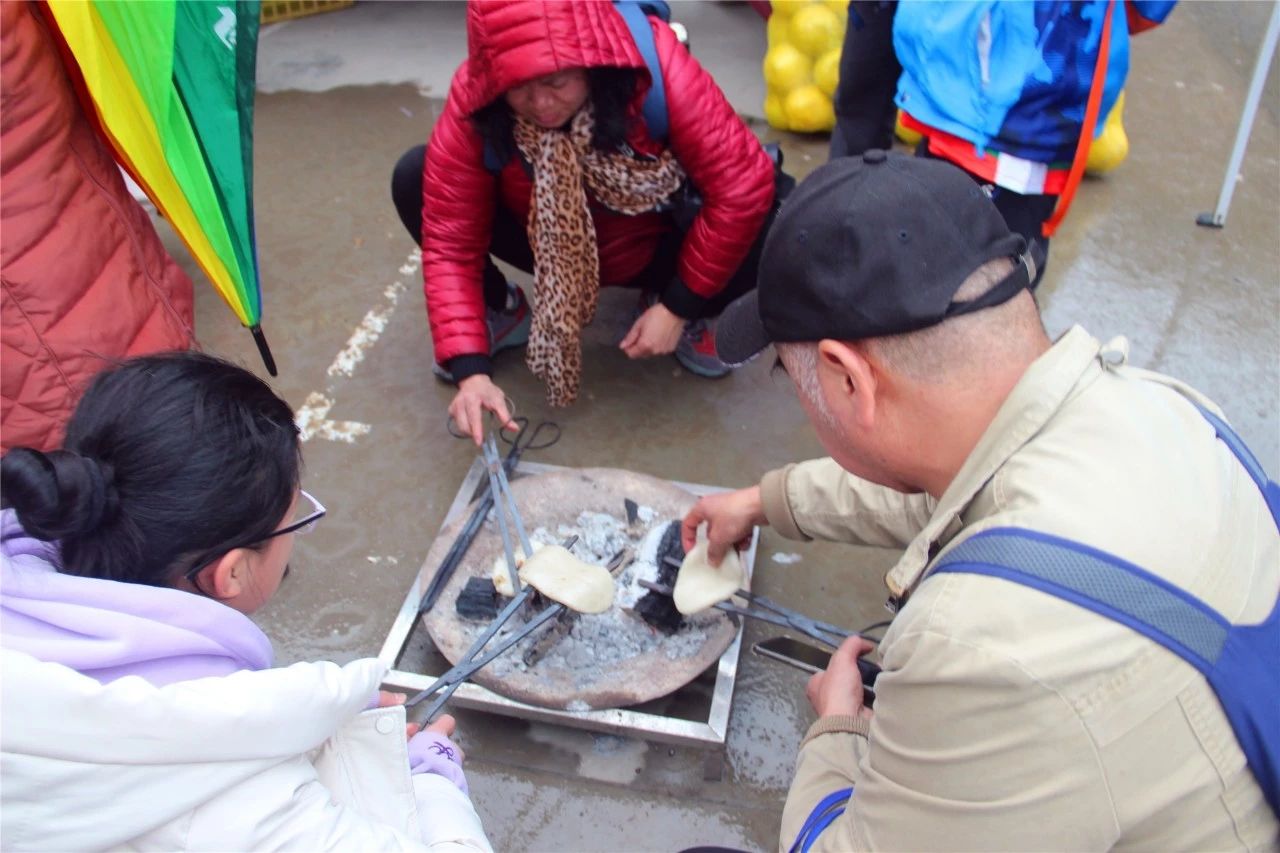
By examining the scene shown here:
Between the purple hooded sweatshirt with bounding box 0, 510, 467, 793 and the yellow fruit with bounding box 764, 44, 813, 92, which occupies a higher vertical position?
the purple hooded sweatshirt with bounding box 0, 510, 467, 793

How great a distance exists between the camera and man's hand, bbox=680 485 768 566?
6.63ft

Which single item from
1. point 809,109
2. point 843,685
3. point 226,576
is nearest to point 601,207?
point 843,685

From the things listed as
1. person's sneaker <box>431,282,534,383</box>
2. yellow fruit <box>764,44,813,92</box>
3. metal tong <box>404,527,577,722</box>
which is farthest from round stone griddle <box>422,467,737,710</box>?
yellow fruit <box>764,44,813,92</box>

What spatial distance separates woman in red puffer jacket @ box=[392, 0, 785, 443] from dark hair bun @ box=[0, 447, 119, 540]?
1382 mm

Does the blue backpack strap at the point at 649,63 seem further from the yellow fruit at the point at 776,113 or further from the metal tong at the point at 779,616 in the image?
the yellow fruit at the point at 776,113

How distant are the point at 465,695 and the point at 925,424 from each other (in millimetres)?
1260

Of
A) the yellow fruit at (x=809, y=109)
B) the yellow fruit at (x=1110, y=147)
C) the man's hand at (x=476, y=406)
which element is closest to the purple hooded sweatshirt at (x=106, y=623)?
the man's hand at (x=476, y=406)

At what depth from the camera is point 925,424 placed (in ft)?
3.93

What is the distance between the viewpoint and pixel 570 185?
100 inches

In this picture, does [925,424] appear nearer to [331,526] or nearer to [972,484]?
[972,484]

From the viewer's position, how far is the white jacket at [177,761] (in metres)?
0.98

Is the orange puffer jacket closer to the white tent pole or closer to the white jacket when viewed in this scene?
the white jacket

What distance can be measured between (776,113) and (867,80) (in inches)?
49.3

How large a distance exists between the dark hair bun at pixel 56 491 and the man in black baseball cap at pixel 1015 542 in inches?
34.2
